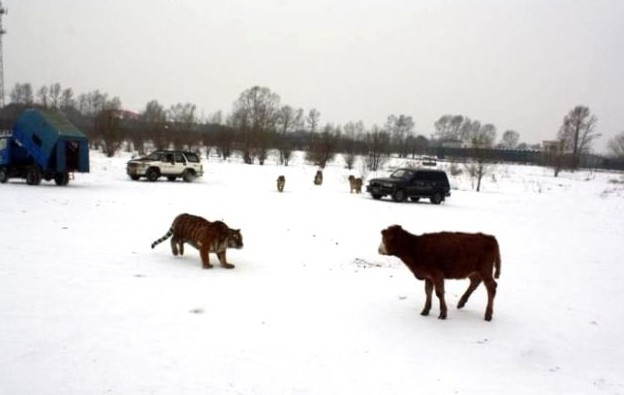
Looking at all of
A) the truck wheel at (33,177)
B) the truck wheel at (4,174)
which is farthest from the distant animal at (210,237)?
the truck wheel at (4,174)

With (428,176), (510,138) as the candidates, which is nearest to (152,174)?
(428,176)

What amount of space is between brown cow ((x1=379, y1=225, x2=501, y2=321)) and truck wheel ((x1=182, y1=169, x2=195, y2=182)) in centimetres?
2387

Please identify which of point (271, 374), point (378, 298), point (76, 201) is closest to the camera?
point (271, 374)

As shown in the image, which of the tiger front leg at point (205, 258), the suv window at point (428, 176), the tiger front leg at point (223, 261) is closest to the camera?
the tiger front leg at point (205, 258)

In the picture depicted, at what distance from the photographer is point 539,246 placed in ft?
45.0

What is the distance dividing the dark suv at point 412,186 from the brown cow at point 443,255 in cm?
1841

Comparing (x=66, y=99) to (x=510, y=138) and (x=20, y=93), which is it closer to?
(x=20, y=93)

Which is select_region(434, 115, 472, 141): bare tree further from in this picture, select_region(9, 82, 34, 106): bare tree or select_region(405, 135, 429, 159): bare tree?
select_region(9, 82, 34, 106): bare tree

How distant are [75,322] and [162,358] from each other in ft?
4.67

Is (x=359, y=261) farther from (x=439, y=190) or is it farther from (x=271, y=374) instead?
(x=439, y=190)

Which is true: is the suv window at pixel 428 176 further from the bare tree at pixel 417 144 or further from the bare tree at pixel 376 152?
the bare tree at pixel 417 144

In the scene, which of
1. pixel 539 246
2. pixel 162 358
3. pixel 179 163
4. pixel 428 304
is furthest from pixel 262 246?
pixel 179 163

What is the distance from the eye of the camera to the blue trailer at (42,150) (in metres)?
21.3

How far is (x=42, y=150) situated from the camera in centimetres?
2130
